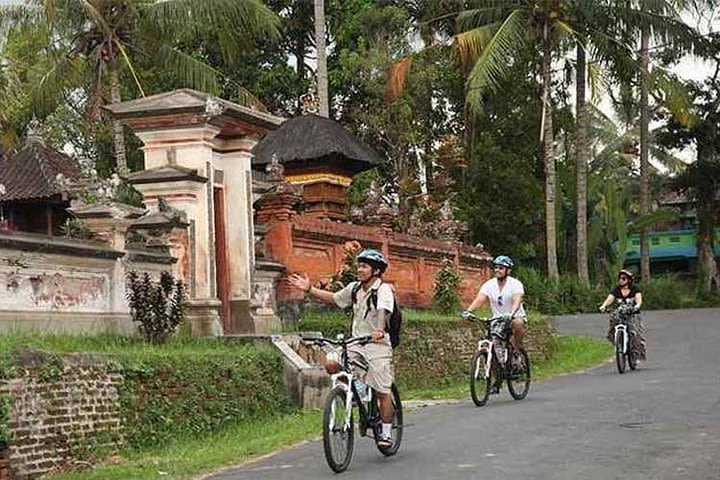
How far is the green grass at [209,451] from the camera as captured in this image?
1048 cm

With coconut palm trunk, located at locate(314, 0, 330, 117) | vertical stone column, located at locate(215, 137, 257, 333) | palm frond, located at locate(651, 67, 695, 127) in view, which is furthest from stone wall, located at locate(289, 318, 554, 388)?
palm frond, located at locate(651, 67, 695, 127)

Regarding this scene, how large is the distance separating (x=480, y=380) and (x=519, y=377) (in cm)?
57

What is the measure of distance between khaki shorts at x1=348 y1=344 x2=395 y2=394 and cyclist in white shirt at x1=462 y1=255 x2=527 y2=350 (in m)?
4.84

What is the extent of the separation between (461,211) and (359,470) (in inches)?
1251

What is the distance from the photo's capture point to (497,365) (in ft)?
48.6

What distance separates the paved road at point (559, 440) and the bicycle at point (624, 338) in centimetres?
168

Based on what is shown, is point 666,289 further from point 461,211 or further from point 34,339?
point 34,339

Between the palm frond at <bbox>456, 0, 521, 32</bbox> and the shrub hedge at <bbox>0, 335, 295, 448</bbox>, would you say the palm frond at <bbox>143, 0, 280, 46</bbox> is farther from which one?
the shrub hedge at <bbox>0, 335, 295, 448</bbox>

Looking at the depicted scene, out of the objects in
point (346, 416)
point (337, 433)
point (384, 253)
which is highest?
point (384, 253)

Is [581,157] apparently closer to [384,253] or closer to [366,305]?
[384,253]

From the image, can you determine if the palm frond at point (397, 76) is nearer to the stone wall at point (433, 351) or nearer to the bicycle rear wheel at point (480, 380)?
the stone wall at point (433, 351)

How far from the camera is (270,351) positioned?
50.0 ft

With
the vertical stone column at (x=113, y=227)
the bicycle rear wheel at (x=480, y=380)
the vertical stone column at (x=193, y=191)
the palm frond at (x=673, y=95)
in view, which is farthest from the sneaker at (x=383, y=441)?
the palm frond at (x=673, y=95)

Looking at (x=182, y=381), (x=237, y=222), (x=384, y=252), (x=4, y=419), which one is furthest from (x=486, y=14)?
(x=4, y=419)
